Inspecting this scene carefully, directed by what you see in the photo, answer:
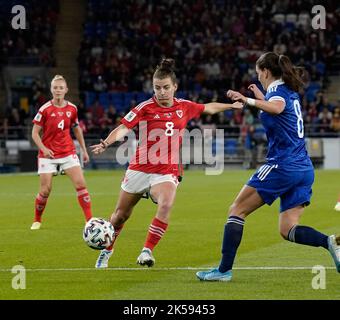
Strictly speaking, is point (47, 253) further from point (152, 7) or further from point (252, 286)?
point (152, 7)

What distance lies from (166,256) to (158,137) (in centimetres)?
195

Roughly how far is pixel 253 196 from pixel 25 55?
35619mm

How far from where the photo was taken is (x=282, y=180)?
394 inches

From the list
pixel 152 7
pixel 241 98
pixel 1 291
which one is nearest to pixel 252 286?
pixel 241 98

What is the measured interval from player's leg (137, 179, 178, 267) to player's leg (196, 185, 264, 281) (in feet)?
3.59

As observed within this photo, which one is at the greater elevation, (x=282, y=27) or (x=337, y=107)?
(x=282, y=27)

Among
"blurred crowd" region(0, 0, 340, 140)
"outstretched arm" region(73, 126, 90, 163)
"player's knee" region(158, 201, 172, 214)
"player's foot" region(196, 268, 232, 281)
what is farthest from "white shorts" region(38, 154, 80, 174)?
"blurred crowd" region(0, 0, 340, 140)

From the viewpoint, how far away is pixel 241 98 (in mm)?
9680

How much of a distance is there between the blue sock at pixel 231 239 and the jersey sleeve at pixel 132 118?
5.94ft

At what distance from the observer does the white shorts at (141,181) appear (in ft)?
37.0

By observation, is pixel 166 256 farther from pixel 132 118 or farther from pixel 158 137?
pixel 132 118

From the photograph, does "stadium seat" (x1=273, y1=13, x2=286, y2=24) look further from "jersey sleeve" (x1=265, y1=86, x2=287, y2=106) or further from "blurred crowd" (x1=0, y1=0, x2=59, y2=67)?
"jersey sleeve" (x1=265, y1=86, x2=287, y2=106)

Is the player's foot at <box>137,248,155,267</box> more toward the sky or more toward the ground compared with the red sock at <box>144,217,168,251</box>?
more toward the ground

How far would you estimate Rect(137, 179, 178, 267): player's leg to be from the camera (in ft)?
36.4
